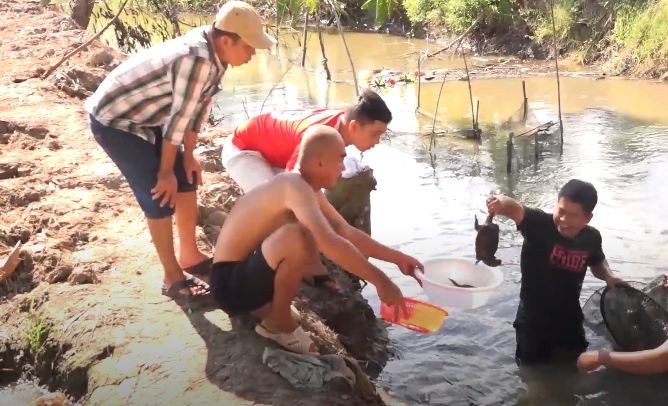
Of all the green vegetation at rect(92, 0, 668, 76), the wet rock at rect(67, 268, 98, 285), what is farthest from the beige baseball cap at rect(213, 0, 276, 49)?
the green vegetation at rect(92, 0, 668, 76)

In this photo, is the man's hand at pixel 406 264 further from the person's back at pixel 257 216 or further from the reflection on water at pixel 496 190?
the reflection on water at pixel 496 190

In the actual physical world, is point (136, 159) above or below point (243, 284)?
above

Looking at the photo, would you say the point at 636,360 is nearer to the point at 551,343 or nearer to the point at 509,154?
the point at 551,343

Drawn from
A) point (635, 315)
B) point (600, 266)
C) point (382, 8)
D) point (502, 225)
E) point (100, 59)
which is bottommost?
point (502, 225)

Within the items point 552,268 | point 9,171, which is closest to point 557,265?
point 552,268

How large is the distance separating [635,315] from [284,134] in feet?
6.83

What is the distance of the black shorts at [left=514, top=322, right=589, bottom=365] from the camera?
3.66 m

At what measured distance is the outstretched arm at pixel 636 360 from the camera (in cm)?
295

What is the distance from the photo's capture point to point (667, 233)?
5988 millimetres

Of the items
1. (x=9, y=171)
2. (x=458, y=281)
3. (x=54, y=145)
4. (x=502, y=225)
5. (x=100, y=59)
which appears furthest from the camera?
(x=100, y=59)

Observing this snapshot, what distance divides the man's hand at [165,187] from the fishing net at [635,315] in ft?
7.57

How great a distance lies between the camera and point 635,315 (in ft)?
11.8

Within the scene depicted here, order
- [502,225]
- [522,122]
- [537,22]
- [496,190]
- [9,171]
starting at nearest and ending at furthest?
1. [9,171]
2. [502,225]
3. [496,190]
4. [522,122]
5. [537,22]

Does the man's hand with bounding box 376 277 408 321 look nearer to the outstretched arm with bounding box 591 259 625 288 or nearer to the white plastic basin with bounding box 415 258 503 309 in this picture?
the white plastic basin with bounding box 415 258 503 309
